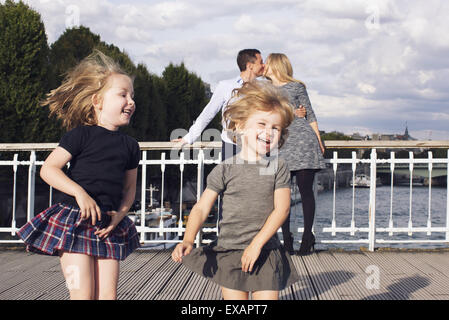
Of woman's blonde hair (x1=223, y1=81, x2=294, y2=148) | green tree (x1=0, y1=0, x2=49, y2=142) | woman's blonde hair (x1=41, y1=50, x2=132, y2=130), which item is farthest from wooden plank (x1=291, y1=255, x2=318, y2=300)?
green tree (x1=0, y1=0, x2=49, y2=142)

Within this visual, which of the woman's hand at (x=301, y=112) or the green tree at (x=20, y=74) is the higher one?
the green tree at (x=20, y=74)

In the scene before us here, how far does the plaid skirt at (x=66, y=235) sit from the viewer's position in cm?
212

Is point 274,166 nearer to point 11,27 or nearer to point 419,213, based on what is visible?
point 11,27

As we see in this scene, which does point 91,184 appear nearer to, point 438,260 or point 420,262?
point 420,262

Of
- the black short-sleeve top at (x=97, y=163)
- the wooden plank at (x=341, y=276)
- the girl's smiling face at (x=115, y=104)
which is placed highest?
the girl's smiling face at (x=115, y=104)

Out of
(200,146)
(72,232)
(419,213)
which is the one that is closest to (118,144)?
(72,232)

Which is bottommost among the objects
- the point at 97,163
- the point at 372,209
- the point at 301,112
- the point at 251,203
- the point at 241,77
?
the point at 372,209

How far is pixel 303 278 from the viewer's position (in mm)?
3916

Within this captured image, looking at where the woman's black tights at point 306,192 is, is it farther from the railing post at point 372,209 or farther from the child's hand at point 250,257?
the child's hand at point 250,257

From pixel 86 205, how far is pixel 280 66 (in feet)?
8.77

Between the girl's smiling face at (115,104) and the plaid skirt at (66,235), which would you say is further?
the girl's smiling face at (115,104)

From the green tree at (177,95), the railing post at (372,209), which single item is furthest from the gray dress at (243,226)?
the green tree at (177,95)

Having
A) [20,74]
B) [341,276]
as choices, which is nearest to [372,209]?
[341,276]
